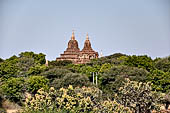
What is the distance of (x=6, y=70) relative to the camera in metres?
25.4

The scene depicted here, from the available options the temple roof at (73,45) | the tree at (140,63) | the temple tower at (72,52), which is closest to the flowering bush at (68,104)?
the tree at (140,63)

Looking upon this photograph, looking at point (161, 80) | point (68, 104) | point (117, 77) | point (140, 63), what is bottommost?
point (68, 104)

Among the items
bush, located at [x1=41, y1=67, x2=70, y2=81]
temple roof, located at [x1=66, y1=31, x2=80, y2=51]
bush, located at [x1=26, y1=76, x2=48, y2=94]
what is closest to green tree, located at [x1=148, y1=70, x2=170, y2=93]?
bush, located at [x1=41, y1=67, x2=70, y2=81]

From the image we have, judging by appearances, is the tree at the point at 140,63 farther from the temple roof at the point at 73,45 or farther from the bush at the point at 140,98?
the temple roof at the point at 73,45

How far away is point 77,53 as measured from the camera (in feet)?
165

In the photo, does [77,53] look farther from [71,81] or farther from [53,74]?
[71,81]

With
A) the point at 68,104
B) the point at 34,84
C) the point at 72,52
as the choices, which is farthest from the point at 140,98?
the point at 72,52

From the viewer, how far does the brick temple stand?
49.2m

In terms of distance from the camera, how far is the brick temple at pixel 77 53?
49.2 m

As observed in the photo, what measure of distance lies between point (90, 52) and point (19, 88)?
29.1 m

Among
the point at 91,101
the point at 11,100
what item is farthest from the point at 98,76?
the point at 91,101

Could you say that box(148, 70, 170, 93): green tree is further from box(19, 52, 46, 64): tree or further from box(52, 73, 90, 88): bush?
box(19, 52, 46, 64): tree

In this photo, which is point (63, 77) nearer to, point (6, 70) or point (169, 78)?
point (6, 70)

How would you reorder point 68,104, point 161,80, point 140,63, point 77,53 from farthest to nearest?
point 77,53
point 140,63
point 161,80
point 68,104
